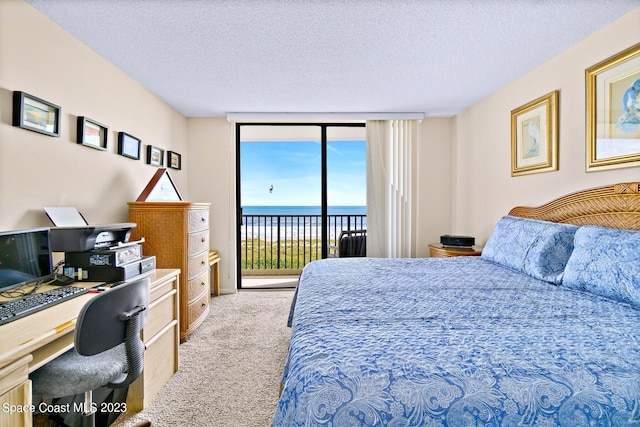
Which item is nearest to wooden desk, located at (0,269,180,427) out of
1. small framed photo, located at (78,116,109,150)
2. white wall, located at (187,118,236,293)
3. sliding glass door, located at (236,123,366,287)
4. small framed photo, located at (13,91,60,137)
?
small framed photo, located at (13,91,60,137)

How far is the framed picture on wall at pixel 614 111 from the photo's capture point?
1.92 m

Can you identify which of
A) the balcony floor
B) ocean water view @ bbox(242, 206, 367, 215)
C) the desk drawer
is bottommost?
the balcony floor

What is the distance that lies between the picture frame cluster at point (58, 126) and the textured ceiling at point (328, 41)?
58cm

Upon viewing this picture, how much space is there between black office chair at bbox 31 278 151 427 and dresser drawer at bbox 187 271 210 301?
1357mm

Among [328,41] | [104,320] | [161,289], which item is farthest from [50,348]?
[328,41]

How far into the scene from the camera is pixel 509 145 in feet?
10.4

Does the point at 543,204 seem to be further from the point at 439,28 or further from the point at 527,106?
the point at 439,28

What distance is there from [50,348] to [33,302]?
0.30m

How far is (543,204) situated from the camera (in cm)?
271

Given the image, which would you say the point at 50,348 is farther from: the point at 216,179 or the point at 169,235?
the point at 216,179

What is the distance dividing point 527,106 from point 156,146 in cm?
381

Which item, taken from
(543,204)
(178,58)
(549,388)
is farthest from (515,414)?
(178,58)

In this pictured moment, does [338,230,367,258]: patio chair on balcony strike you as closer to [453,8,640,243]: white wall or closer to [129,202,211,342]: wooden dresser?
[453,8,640,243]: white wall

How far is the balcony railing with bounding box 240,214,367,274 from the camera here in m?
5.63
